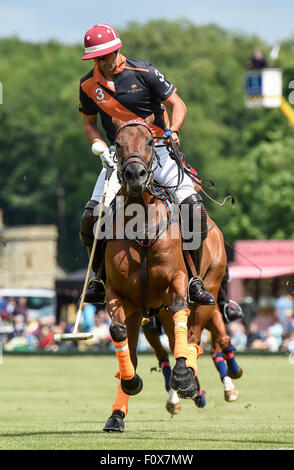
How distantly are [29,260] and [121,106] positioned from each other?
63.8m

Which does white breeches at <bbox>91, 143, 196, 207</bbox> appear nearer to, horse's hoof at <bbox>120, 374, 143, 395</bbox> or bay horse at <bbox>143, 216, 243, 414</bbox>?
bay horse at <bbox>143, 216, 243, 414</bbox>

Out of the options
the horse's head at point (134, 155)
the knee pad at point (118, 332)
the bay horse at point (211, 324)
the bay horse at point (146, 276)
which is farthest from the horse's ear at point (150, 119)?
the knee pad at point (118, 332)

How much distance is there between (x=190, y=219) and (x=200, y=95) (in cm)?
6107

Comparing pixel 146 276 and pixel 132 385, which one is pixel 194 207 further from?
pixel 132 385

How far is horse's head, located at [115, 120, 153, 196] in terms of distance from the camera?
8.88 metres

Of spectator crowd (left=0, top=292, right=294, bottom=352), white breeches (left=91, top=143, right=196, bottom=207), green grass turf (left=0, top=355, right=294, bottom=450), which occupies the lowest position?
spectator crowd (left=0, top=292, right=294, bottom=352)

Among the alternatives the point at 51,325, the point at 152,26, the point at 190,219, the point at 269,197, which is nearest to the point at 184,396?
the point at 190,219

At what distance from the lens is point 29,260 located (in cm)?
7331

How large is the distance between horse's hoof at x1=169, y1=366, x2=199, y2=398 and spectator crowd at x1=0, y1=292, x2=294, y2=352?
15.4 meters

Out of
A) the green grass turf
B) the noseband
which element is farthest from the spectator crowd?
the noseband

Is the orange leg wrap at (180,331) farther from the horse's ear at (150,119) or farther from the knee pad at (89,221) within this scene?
the horse's ear at (150,119)

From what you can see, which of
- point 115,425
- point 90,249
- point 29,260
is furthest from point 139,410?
point 29,260

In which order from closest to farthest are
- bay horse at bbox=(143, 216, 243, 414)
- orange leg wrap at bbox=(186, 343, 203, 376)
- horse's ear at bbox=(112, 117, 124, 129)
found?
orange leg wrap at bbox=(186, 343, 203, 376) < horse's ear at bbox=(112, 117, 124, 129) < bay horse at bbox=(143, 216, 243, 414)

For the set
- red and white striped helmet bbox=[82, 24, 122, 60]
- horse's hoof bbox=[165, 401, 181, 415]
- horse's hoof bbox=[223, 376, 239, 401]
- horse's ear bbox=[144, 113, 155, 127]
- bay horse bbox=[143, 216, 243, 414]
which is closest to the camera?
red and white striped helmet bbox=[82, 24, 122, 60]
